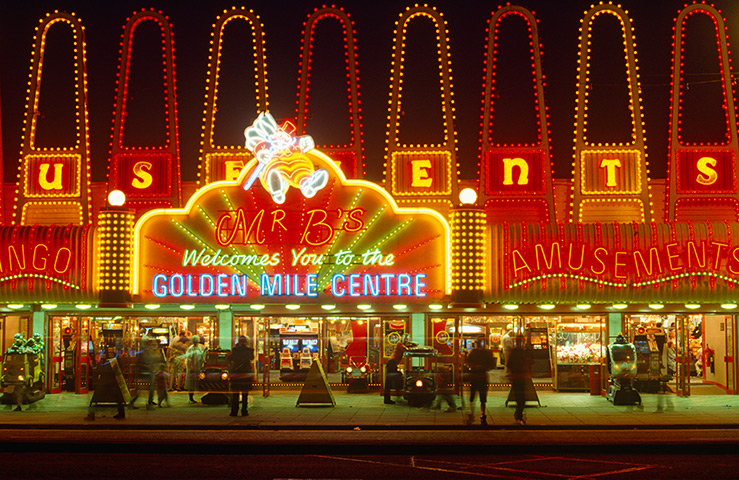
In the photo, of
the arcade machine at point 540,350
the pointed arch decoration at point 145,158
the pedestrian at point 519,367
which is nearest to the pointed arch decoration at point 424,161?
the arcade machine at point 540,350

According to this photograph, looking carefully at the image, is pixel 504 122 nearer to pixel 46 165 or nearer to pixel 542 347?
pixel 542 347

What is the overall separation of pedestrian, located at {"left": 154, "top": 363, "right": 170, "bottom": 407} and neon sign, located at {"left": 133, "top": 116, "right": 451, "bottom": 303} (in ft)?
6.11

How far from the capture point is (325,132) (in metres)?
22.5

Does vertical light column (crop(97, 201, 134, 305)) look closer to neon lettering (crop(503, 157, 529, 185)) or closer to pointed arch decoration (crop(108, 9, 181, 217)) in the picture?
pointed arch decoration (crop(108, 9, 181, 217))

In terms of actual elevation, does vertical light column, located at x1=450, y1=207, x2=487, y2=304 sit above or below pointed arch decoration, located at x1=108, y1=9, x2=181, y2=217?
below

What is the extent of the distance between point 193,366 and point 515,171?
1080 cm

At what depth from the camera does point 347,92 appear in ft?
74.8

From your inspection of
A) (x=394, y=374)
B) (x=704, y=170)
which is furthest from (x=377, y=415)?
(x=704, y=170)

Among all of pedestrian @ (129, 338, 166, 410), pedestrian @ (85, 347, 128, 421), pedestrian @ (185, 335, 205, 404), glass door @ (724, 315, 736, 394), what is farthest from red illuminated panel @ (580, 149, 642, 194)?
pedestrian @ (85, 347, 128, 421)

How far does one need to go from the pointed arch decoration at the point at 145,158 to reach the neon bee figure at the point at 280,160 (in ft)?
13.7

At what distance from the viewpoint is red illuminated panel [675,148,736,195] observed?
21.5 m

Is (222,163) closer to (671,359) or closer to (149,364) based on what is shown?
(149,364)

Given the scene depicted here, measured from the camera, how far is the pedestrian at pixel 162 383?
18750mm

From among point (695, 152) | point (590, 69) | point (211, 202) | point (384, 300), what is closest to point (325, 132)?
point (211, 202)
